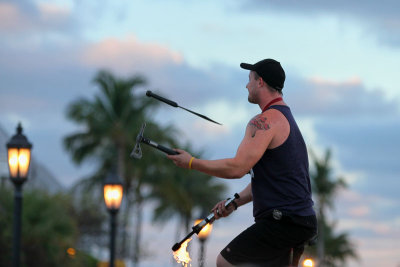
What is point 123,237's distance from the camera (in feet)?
211

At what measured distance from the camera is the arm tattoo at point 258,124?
5.92 m

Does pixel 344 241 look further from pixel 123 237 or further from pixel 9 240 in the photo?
pixel 9 240

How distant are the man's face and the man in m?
0.16

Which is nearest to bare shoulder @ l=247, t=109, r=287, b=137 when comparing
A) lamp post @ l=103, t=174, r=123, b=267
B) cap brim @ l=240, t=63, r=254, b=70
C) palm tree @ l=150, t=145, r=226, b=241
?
cap brim @ l=240, t=63, r=254, b=70

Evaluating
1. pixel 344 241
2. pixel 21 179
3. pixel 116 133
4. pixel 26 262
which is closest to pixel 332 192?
pixel 344 241

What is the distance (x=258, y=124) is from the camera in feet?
19.5

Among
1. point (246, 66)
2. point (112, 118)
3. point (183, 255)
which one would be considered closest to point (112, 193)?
point (183, 255)

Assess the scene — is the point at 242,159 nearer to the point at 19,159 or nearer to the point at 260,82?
the point at 260,82

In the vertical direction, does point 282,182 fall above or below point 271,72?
below

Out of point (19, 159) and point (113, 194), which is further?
point (113, 194)

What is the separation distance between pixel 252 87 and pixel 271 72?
200mm

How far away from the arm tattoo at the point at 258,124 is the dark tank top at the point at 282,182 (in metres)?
0.19

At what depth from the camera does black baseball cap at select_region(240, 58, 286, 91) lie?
6152 mm

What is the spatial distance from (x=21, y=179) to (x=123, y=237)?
47675mm
